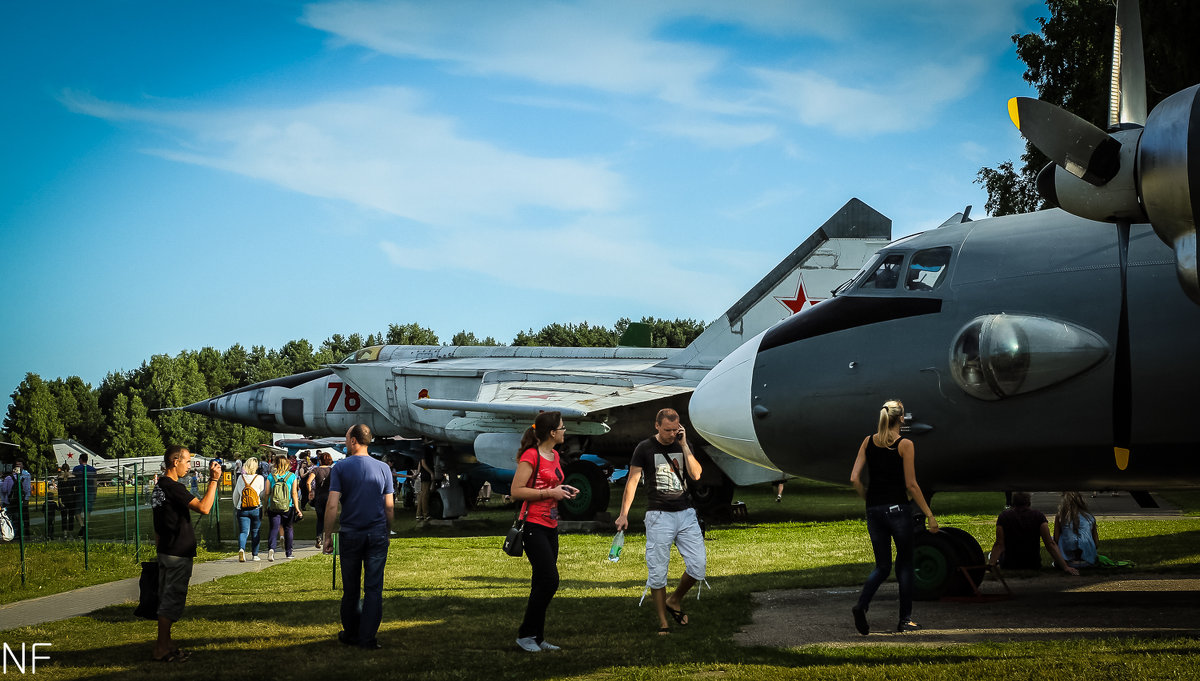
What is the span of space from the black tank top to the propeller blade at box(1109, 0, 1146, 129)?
2996 millimetres

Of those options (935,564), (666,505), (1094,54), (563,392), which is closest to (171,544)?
(666,505)

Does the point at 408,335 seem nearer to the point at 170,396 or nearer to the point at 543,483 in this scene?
the point at 170,396

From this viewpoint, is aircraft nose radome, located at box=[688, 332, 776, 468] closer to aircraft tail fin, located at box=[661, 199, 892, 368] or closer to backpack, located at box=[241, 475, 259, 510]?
backpack, located at box=[241, 475, 259, 510]

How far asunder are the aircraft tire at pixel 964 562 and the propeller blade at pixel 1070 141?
4.30 meters

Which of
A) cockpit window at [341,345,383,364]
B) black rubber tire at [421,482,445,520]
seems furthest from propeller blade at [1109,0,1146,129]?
cockpit window at [341,345,383,364]

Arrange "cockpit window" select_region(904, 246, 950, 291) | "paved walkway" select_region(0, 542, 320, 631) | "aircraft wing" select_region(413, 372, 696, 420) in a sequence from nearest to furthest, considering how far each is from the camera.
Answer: "cockpit window" select_region(904, 246, 950, 291) → "paved walkway" select_region(0, 542, 320, 631) → "aircraft wing" select_region(413, 372, 696, 420)

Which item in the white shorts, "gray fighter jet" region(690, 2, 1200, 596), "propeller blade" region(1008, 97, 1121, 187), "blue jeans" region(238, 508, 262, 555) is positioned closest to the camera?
"propeller blade" region(1008, 97, 1121, 187)

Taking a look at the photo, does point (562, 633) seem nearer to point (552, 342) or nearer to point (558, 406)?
point (558, 406)

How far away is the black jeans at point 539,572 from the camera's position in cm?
741

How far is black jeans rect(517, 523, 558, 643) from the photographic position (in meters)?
7.41

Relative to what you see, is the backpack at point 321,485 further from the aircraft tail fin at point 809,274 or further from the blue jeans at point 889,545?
the aircraft tail fin at point 809,274

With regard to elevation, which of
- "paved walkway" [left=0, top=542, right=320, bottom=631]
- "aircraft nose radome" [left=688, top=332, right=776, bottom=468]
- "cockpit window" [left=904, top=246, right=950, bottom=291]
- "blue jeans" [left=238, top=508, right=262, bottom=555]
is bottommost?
"paved walkway" [left=0, top=542, right=320, bottom=631]

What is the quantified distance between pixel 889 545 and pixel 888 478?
1.88 ft

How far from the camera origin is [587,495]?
19.4m
